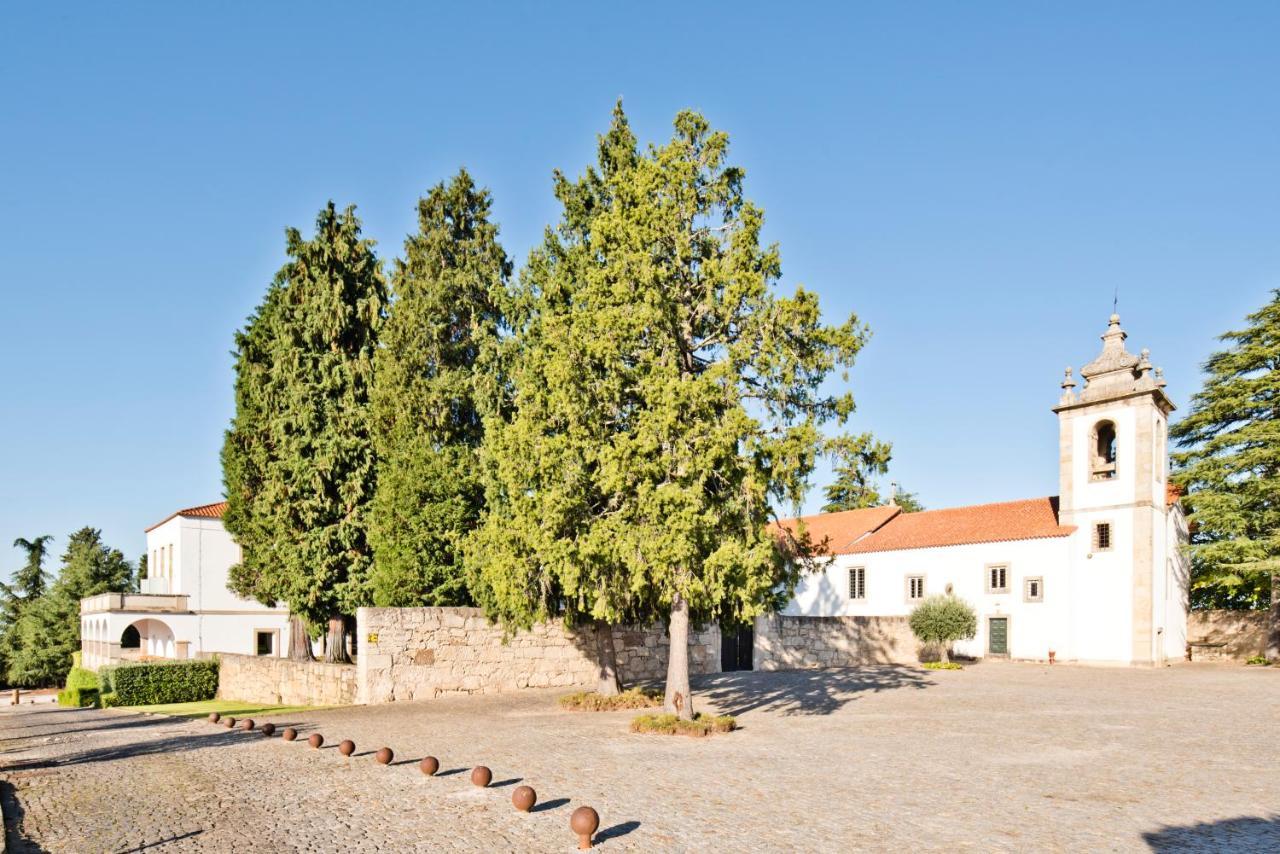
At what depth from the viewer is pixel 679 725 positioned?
14.6 m

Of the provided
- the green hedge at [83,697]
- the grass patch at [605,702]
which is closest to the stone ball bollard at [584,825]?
the grass patch at [605,702]

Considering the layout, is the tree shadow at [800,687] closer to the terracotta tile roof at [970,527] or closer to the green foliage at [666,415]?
the green foliage at [666,415]

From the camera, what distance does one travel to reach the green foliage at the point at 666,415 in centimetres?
1415

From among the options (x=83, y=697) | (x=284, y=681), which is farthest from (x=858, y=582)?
(x=83, y=697)

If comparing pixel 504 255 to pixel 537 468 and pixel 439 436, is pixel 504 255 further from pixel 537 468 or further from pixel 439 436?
pixel 537 468

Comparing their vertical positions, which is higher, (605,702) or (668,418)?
(668,418)

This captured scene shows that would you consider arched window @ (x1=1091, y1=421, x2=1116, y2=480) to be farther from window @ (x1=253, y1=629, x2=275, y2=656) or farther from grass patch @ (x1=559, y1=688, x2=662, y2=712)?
window @ (x1=253, y1=629, x2=275, y2=656)

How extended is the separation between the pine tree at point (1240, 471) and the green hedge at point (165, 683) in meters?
35.2

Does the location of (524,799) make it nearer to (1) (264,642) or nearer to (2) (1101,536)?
(2) (1101,536)

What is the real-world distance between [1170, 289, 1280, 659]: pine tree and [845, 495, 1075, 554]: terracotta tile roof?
5492 mm

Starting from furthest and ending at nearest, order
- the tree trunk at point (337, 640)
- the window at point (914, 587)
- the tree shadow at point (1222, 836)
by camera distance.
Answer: the window at point (914, 587)
the tree trunk at point (337, 640)
the tree shadow at point (1222, 836)

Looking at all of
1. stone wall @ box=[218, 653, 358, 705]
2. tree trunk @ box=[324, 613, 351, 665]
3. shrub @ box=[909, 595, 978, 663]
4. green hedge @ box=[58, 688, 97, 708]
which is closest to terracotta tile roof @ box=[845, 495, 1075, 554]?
shrub @ box=[909, 595, 978, 663]

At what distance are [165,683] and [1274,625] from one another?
39189mm

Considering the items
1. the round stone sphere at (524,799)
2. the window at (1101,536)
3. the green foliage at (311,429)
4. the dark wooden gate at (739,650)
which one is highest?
the green foliage at (311,429)
